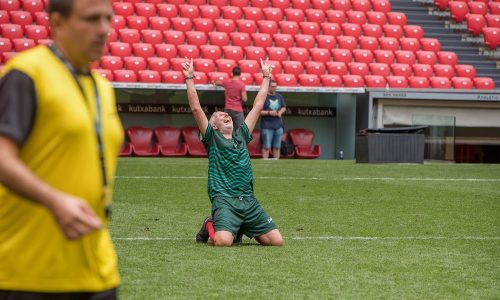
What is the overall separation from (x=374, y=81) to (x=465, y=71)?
3.11 meters

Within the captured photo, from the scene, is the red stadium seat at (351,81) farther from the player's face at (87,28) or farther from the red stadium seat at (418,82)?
the player's face at (87,28)

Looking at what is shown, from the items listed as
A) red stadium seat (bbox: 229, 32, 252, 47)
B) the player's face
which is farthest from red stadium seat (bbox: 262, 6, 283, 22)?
the player's face

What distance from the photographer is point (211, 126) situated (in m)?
9.27

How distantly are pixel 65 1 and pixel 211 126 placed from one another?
636cm

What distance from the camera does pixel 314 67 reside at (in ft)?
83.5

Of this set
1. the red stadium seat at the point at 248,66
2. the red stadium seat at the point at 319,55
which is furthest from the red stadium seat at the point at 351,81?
the red stadium seat at the point at 248,66

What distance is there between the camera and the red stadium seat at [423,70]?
26.5 meters

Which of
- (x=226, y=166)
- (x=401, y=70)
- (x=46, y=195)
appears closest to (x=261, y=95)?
(x=226, y=166)

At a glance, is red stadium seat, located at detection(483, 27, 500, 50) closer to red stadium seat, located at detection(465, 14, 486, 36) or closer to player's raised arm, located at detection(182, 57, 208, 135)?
red stadium seat, located at detection(465, 14, 486, 36)

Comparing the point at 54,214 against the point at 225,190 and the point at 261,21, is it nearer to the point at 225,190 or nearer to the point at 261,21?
the point at 225,190

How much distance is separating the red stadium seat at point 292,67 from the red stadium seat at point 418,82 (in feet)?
10.1

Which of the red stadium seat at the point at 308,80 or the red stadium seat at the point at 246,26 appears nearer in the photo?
the red stadium seat at the point at 308,80

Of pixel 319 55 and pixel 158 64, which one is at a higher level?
pixel 319 55

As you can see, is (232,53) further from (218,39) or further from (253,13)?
(253,13)
